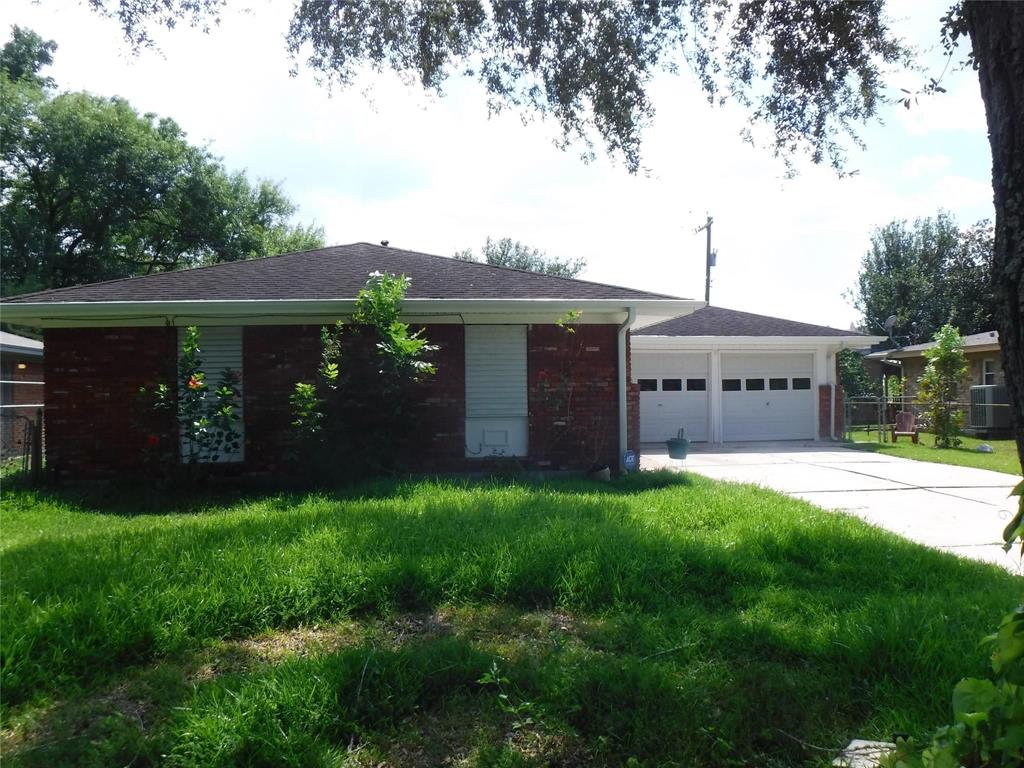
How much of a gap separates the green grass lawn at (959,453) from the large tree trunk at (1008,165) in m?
11.2

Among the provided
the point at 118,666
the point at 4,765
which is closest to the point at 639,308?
the point at 118,666

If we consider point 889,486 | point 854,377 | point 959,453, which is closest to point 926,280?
point 854,377

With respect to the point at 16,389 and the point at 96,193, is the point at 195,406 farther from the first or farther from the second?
the point at 96,193

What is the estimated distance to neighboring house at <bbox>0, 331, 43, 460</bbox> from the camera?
1285 cm

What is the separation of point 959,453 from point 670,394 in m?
6.32

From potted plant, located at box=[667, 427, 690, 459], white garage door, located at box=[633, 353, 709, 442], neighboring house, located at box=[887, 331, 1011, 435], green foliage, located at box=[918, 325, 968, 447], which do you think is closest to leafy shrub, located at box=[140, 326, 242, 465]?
potted plant, located at box=[667, 427, 690, 459]

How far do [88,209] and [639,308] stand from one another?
20.2m

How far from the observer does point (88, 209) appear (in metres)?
21.5

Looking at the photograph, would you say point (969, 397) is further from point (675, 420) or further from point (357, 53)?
point (357, 53)

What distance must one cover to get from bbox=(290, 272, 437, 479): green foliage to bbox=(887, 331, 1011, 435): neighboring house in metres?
15.5

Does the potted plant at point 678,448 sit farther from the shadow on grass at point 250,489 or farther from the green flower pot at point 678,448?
the shadow on grass at point 250,489

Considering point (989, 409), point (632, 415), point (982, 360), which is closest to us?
point (632, 415)

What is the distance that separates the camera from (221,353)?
9.72 metres

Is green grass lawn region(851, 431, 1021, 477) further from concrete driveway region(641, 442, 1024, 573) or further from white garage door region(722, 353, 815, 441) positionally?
white garage door region(722, 353, 815, 441)
